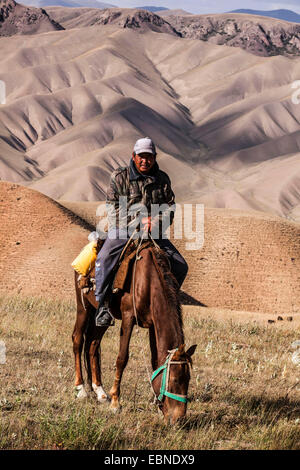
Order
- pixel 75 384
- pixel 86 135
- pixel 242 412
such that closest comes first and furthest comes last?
1. pixel 242 412
2. pixel 75 384
3. pixel 86 135

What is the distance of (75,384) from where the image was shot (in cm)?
778

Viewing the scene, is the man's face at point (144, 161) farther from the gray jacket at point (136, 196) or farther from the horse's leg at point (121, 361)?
the horse's leg at point (121, 361)

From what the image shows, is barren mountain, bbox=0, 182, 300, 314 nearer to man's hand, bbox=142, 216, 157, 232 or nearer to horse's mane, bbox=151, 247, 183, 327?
man's hand, bbox=142, 216, 157, 232

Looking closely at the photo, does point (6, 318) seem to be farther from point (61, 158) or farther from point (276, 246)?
point (61, 158)

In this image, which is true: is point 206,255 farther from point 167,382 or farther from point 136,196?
point 167,382

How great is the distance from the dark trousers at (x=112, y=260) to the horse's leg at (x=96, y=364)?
1.05 metres

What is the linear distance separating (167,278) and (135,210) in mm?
1079

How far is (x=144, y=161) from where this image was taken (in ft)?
23.3

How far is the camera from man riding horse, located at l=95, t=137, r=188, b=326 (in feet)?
23.5

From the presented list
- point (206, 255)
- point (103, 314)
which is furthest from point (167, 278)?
point (206, 255)

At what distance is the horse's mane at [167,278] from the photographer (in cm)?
637

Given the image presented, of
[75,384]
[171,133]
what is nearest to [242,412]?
[75,384]

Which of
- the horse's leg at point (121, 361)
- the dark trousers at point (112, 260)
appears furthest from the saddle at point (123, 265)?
the horse's leg at point (121, 361)
